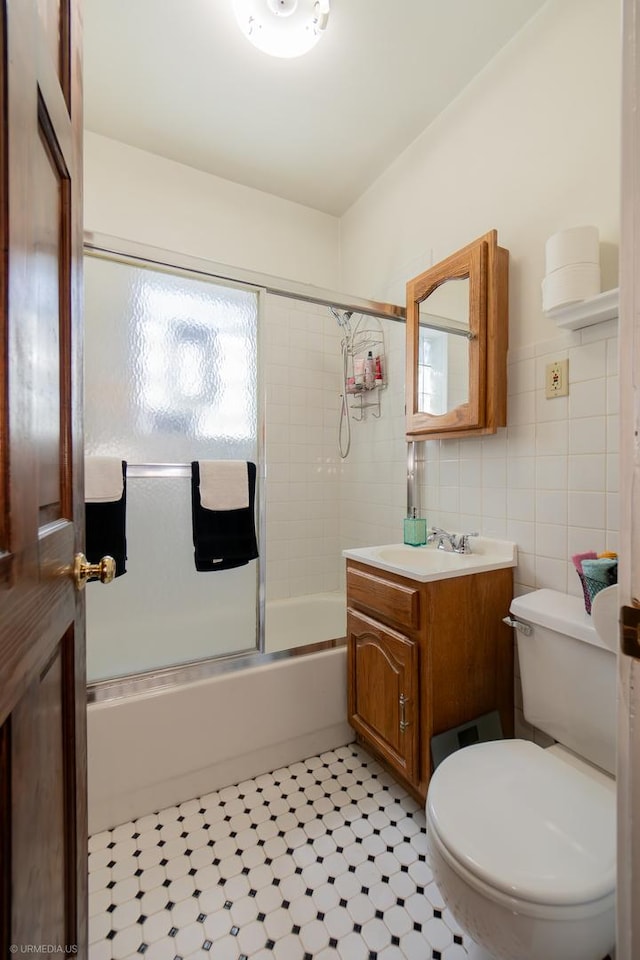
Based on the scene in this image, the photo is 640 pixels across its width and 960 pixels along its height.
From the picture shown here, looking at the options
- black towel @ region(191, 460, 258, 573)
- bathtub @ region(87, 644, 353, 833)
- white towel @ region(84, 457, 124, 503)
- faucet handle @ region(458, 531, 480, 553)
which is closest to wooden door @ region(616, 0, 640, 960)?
faucet handle @ region(458, 531, 480, 553)

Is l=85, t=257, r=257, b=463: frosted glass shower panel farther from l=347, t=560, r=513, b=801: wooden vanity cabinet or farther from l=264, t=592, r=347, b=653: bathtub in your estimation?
l=264, t=592, r=347, b=653: bathtub

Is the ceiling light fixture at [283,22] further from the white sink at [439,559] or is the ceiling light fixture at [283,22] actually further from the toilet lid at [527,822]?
the toilet lid at [527,822]

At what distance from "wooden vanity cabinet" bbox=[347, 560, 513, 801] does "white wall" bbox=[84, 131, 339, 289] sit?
6.28ft

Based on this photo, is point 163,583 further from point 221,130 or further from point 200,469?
point 221,130

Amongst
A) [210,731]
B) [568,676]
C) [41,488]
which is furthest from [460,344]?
[210,731]

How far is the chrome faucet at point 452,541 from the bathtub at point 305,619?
0.93m

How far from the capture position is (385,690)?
4.91 feet

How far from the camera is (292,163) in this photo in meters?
2.17

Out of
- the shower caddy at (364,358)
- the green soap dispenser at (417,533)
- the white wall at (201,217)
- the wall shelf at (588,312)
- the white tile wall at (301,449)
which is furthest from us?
the white tile wall at (301,449)

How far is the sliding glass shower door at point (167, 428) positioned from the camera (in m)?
1.70

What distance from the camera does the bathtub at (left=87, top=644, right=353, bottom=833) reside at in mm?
1392

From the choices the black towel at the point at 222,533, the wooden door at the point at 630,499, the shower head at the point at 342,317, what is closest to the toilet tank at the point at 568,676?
the wooden door at the point at 630,499

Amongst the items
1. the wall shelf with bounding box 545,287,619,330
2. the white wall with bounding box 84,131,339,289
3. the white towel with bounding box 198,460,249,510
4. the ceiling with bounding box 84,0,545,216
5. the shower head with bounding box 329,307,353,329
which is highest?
the ceiling with bounding box 84,0,545,216

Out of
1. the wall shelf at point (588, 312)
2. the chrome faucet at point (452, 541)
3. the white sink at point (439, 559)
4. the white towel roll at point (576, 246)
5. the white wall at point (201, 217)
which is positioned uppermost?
the white wall at point (201, 217)
